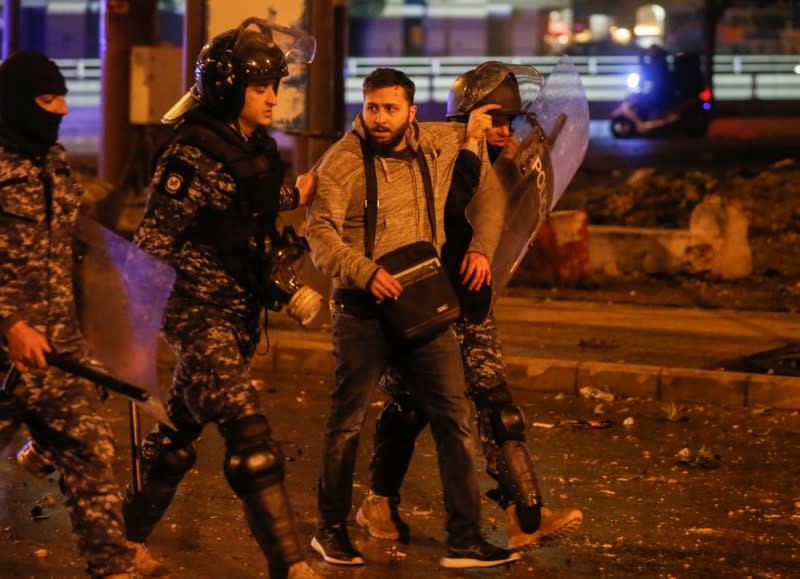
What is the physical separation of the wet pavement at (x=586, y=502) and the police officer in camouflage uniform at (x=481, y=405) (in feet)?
0.48

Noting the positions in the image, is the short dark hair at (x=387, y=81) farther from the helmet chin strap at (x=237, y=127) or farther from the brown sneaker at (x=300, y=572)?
the brown sneaker at (x=300, y=572)

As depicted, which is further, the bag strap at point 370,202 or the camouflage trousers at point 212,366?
the bag strap at point 370,202

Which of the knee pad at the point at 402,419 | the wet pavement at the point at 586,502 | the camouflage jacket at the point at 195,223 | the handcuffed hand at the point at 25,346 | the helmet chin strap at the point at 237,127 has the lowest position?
the wet pavement at the point at 586,502

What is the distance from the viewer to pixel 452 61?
119 feet

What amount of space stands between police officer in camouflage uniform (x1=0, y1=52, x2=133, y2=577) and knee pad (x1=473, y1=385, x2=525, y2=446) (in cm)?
159

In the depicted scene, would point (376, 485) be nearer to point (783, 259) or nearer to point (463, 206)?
point (463, 206)

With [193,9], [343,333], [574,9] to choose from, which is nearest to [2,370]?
[343,333]

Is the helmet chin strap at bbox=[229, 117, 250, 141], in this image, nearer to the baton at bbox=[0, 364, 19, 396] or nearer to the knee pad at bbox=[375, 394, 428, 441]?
the baton at bbox=[0, 364, 19, 396]

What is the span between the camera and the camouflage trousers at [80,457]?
16.3 feet

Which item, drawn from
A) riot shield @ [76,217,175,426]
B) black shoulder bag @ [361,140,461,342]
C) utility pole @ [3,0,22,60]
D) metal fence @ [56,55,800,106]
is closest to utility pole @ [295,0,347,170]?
black shoulder bag @ [361,140,461,342]

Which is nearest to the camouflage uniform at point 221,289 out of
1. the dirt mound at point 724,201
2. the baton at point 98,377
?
the baton at point 98,377

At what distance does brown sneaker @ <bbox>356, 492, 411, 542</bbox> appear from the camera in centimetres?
626

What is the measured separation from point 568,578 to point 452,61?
102ft

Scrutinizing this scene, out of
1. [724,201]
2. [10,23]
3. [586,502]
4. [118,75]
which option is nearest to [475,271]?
[586,502]
